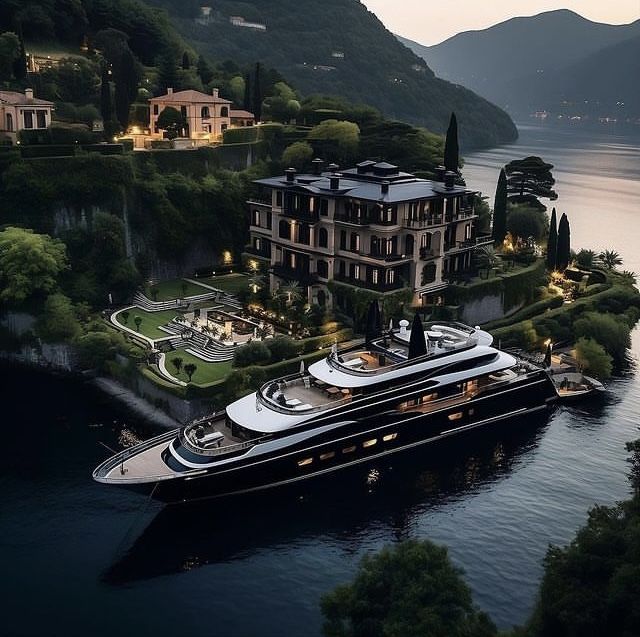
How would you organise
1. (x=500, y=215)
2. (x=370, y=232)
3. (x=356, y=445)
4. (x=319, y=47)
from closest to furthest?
(x=356, y=445)
(x=370, y=232)
(x=500, y=215)
(x=319, y=47)

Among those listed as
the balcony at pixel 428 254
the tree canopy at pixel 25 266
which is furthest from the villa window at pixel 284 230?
the tree canopy at pixel 25 266

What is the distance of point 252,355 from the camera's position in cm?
5228

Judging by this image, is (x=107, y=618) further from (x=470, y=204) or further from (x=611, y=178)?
(x=611, y=178)

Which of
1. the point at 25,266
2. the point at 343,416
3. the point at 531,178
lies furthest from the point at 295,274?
the point at 531,178

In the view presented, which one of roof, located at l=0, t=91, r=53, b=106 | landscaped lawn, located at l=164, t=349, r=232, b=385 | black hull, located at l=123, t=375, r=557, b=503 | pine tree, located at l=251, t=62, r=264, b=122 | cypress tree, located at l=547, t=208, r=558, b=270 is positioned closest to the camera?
black hull, located at l=123, t=375, r=557, b=503

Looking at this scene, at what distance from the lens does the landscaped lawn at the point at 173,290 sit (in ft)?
221

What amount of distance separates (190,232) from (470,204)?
2664 cm

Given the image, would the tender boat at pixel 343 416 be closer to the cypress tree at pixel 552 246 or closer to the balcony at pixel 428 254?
the balcony at pixel 428 254

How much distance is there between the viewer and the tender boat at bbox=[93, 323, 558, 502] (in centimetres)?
4006

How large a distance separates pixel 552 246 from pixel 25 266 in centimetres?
4873

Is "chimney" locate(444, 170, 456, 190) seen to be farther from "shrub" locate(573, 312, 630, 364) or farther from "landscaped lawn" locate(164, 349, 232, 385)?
"landscaped lawn" locate(164, 349, 232, 385)

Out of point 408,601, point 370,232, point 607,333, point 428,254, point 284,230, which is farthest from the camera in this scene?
point 284,230

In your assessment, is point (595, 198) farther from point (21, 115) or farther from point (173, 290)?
point (21, 115)

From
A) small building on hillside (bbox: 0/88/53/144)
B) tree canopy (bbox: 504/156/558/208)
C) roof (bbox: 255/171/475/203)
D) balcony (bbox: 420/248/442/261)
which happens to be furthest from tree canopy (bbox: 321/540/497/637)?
tree canopy (bbox: 504/156/558/208)
